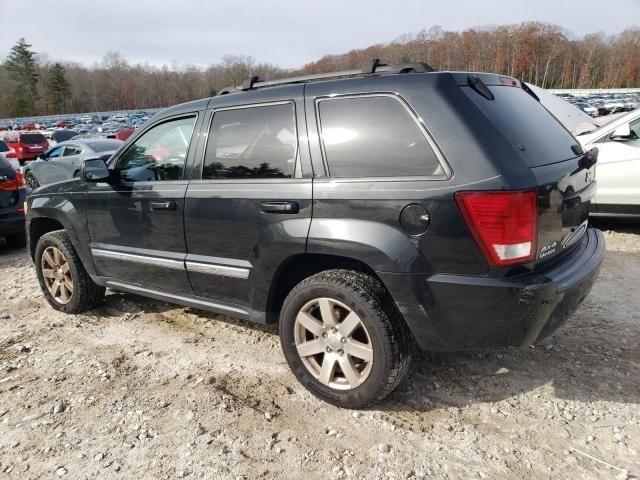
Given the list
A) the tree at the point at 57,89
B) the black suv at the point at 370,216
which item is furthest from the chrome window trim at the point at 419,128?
the tree at the point at 57,89

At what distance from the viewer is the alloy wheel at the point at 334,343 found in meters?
2.67

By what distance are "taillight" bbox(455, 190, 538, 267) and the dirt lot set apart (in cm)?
100

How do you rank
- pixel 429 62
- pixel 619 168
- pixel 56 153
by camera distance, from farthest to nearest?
1. pixel 429 62
2. pixel 56 153
3. pixel 619 168

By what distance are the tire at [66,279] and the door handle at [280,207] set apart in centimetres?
230

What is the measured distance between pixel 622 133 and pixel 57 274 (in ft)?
21.5

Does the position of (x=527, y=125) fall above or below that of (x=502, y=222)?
above

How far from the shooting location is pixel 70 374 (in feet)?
11.0

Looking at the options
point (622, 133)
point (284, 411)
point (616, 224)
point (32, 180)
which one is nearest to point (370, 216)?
point (284, 411)

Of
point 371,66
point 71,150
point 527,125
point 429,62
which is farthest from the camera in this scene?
point 429,62

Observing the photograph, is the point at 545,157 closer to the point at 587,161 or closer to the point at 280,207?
the point at 587,161

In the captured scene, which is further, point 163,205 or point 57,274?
point 57,274

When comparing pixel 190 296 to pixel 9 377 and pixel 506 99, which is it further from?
pixel 506 99

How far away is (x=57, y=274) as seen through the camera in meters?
4.42

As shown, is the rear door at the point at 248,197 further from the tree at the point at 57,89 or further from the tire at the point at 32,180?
the tree at the point at 57,89
